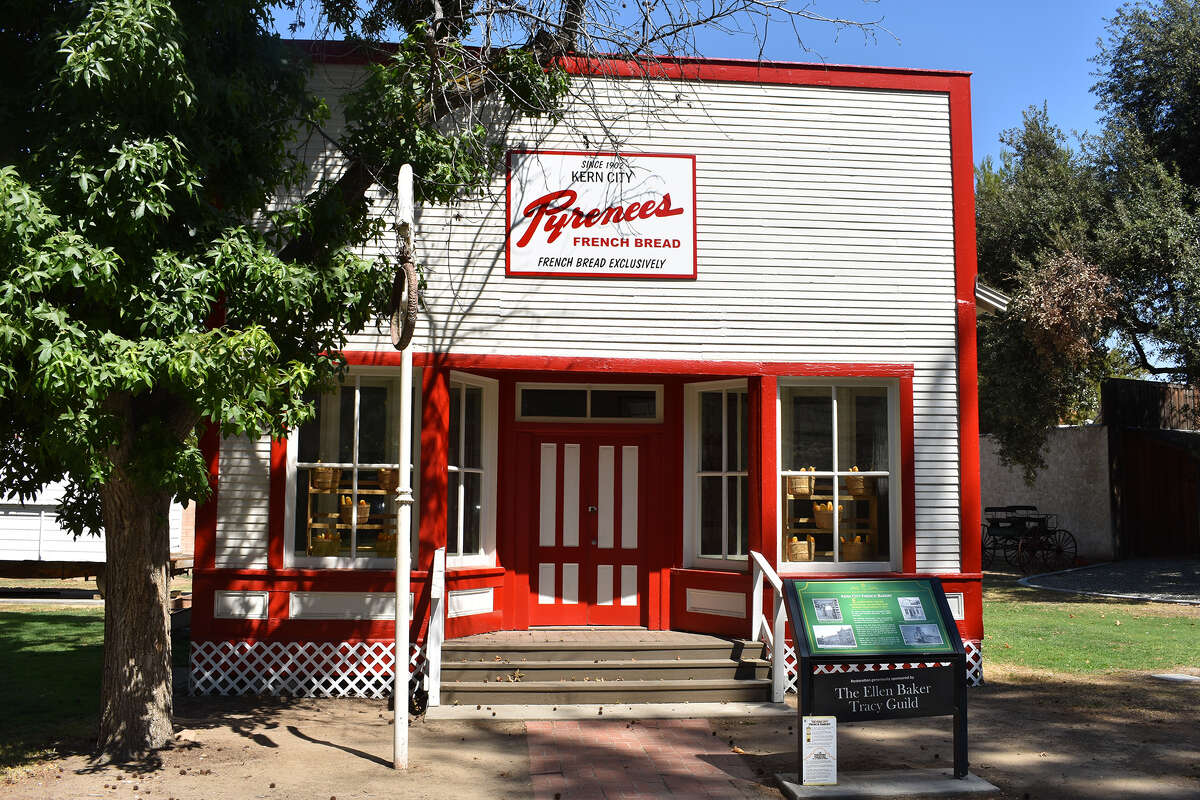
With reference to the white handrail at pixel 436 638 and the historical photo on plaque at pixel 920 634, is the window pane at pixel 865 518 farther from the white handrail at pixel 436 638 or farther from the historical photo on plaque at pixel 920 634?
the white handrail at pixel 436 638

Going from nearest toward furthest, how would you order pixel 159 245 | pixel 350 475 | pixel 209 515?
pixel 159 245
pixel 209 515
pixel 350 475

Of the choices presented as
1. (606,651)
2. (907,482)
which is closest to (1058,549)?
(907,482)

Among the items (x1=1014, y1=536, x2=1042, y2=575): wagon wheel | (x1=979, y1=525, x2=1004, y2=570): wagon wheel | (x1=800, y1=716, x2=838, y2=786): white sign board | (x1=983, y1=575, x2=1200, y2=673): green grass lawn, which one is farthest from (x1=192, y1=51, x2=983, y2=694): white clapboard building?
(x1=979, y1=525, x2=1004, y2=570): wagon wheel

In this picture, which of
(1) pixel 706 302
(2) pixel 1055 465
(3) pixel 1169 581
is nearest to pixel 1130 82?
(2) pixel 1055 465

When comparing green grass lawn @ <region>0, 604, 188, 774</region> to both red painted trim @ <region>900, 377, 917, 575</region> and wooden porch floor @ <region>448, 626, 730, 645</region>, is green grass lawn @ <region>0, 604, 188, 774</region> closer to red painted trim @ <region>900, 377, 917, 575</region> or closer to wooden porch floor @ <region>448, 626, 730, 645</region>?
wooden porch floor @ <region>448, 626, 730, 645</region>

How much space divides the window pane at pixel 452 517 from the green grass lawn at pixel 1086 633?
608 centimetres

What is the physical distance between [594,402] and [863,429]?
104 inches

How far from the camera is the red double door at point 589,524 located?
32.7 feet

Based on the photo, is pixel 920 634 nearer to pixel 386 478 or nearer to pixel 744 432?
pixel 744 432

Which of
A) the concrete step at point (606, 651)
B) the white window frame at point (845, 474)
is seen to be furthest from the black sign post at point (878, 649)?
the white window frame at point (845, 474)

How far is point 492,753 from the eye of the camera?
6938 millimetres

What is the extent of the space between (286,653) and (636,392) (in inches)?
162

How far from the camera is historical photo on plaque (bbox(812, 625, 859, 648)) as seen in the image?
6.39 m

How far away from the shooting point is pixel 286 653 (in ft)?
28.6
